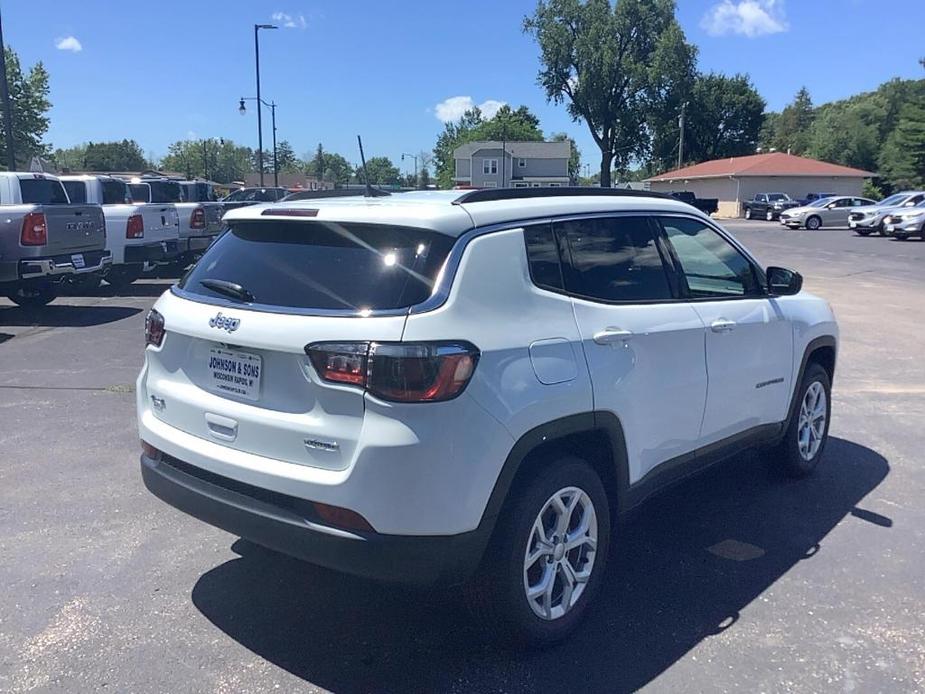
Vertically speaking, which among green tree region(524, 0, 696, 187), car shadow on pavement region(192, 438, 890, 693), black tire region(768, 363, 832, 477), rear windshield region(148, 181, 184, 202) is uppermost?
green tree region(524, 0, 696, 187)

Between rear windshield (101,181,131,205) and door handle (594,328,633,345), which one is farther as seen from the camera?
rear windshield (101,181,131,205)

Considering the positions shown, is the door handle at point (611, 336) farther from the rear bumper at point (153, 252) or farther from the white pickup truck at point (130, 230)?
the rear bumper at point (153, 252)

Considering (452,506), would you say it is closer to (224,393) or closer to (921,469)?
(224,393)

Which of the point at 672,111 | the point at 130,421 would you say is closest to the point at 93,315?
the point at 130,421

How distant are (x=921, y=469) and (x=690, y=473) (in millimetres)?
2494

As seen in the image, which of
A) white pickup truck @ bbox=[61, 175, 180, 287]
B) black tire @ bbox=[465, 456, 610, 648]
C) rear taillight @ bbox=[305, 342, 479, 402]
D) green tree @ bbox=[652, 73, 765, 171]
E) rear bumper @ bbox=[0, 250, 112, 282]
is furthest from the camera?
green tree @ bbox=[652, 73, 765, 171]

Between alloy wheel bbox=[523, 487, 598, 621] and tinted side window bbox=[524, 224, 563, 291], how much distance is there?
863 millimetres

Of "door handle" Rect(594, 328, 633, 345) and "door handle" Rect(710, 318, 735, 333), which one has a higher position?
"door handle" Rect(594, 328, 633, 345)

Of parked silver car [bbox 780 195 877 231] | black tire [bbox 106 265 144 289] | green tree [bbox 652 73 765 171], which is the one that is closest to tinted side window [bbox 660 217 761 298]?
black tire [bbox 106 265 144 289]

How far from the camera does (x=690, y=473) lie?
163 inches

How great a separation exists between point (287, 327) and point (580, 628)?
1.83m

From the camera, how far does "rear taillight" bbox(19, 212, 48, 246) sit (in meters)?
10.8

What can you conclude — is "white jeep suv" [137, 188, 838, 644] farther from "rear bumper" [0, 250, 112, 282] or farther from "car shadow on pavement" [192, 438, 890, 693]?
"rear bumper" [0, 250, 112, 282]

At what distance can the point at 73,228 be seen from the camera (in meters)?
11.5
